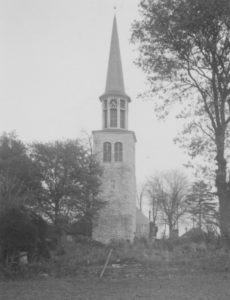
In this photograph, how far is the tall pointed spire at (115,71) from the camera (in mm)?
54000

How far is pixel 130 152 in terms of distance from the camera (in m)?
53.2

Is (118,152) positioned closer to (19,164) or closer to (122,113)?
(122,113)

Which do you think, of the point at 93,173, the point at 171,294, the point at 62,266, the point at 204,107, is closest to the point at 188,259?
the point at 62,266

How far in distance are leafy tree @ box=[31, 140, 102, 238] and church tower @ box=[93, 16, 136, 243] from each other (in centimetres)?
668

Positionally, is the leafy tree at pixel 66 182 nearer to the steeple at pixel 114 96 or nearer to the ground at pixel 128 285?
the steeple at pixel 114 96

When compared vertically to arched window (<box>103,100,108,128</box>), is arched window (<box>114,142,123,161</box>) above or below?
below

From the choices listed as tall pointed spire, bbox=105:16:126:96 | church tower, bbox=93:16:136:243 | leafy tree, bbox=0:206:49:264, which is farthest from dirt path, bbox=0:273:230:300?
tall pointed spire, bbox=105:16:126:96

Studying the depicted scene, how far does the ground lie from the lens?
36.7ft

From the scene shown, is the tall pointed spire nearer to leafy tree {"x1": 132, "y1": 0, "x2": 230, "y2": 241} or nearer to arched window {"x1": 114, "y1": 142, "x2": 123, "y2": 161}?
arched window {"x1": 114, "y1": 142, "x2": 123, "y2": 161}

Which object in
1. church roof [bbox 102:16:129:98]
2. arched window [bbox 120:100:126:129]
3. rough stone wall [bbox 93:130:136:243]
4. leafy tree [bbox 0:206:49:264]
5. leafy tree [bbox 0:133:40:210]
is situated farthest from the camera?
arched window [bbox 120:100:126:129]

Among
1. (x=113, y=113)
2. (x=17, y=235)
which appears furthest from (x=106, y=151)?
(x=17, y=235)

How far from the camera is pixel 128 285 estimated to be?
44.5 feet

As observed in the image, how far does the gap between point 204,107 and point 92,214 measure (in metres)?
25.5

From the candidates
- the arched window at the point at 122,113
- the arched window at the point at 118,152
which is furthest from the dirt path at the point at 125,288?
the arched window at the point at 122,113
